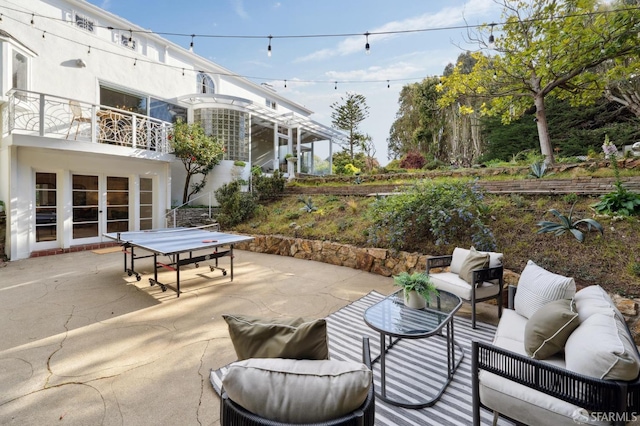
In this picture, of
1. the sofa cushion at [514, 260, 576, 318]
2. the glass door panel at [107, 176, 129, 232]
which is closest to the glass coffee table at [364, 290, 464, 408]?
the sofa cushion at [514, 260, 576, 318]

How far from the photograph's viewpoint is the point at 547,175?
6.05 m

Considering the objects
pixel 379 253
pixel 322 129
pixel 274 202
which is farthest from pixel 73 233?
pixel 322 129

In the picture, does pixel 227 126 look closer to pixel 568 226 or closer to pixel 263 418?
pixel 568 226

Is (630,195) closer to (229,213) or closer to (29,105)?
(229,213)

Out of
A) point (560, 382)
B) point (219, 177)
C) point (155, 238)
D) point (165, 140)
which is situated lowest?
point (560, 382)

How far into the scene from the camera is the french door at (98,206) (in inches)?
305

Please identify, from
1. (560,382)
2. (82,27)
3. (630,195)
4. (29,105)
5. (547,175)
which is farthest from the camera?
(82,27)

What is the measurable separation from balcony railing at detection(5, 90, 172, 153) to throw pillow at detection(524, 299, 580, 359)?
937 centimetres

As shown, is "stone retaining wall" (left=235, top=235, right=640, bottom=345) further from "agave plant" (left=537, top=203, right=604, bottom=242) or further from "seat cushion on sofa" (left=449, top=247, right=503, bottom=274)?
"agave plant" (left=537, top=203, right=604, bottom=242)

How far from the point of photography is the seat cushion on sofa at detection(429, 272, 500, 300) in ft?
11.5

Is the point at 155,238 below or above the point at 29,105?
below

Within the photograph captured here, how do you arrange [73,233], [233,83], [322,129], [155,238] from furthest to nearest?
[322,129]
[233,83]
[73,233]
[155,238]

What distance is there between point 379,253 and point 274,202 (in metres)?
5.66

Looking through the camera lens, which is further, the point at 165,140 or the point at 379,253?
the point at 165,140
